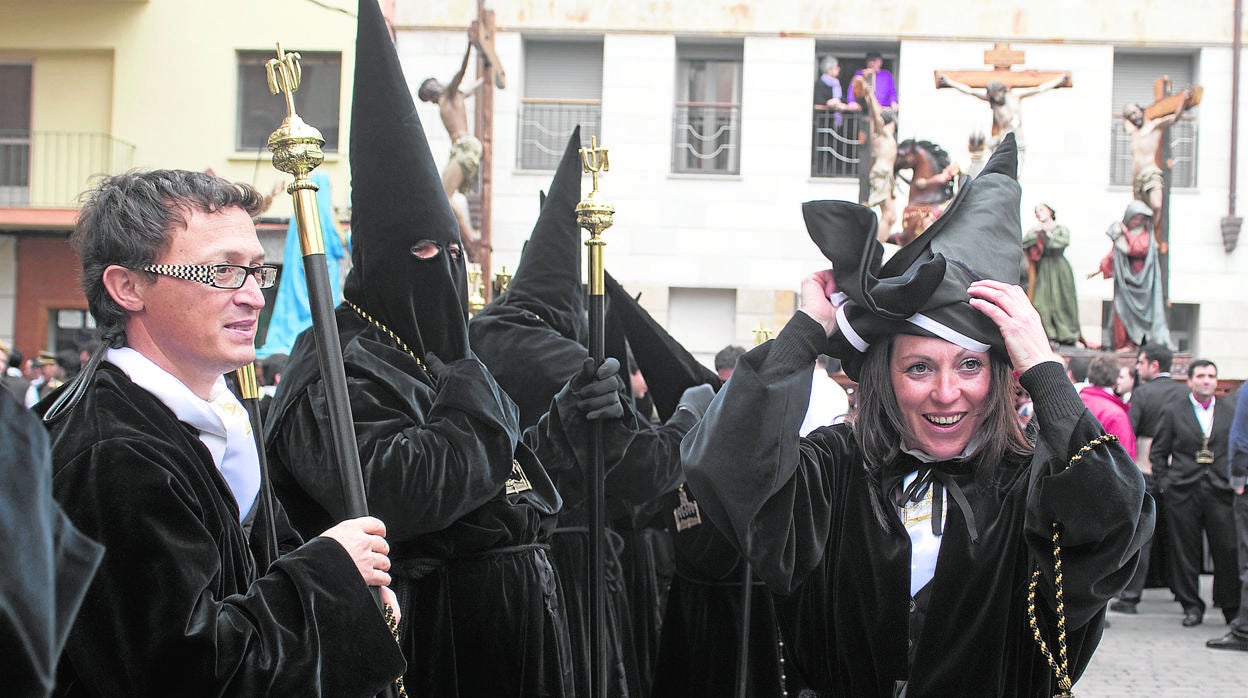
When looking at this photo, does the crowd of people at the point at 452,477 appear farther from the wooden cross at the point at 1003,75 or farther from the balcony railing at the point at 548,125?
the balcony railing at the point at 548,125

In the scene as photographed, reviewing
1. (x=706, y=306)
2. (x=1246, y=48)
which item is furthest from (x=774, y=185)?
(x=1246, y=48)

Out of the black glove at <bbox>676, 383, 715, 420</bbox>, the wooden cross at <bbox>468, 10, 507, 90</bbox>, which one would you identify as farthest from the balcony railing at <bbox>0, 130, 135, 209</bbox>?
the black glove at <bbox>676, 383, 715, 420</bbox>

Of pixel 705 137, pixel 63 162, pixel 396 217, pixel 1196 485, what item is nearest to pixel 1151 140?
pixel 705 137

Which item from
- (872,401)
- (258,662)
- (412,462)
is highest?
(872,401)

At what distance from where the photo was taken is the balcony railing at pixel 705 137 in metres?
20.5

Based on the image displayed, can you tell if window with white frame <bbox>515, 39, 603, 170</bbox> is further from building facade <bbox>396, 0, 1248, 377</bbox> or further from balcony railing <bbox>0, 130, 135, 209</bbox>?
balcony railing <bbox>0, 130, 135, 209</bbox>

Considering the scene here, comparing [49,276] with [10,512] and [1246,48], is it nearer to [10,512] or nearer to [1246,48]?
[1246,48]

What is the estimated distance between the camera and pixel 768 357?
3.00 m

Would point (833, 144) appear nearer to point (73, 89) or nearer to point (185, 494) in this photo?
point (73, 89)

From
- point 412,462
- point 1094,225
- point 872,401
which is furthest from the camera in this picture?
point 1094,225

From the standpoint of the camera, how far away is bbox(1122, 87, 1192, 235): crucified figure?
54.6 ft

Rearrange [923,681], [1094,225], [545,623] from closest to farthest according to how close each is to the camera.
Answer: [923,681], [545,623], [1094,225]

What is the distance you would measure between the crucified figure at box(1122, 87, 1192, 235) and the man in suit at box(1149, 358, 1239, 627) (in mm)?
6929

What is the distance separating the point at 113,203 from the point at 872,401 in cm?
175
